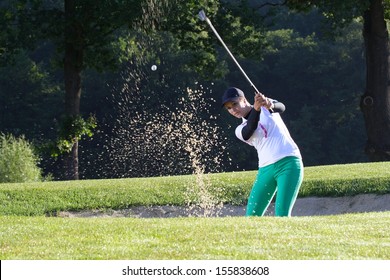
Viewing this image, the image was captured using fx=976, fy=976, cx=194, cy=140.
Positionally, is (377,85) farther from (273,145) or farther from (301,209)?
(273,145)

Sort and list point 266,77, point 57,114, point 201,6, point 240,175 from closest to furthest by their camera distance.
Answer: point 240,175 < point 201,6 < point 57,114 < point 266,77

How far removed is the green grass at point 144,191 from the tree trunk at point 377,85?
901cm

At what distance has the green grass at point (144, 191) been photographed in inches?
643

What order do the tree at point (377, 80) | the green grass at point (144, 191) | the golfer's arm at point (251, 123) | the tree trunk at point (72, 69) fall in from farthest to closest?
the tree trunk at point (72, 69)
the tree at point (377, 80)
the green grass at point (144, 191)
the golfer's arm at point (251, 123)

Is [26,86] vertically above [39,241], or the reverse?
[39,241]

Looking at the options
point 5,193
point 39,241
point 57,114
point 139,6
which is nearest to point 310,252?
point 39,241

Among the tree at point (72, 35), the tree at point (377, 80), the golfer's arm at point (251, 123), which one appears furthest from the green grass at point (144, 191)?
the tree at point (72, 35)

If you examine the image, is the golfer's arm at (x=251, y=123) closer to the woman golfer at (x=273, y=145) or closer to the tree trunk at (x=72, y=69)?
the woman golfer at (x=273, y=145)

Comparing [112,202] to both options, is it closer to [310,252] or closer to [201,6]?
[310,252]

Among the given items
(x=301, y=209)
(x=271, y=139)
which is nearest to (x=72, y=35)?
(x=301, y=209)

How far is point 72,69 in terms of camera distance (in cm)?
2803

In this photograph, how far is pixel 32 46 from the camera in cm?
2755

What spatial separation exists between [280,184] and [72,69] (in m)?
18.9

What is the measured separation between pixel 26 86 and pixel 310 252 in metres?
45.0
